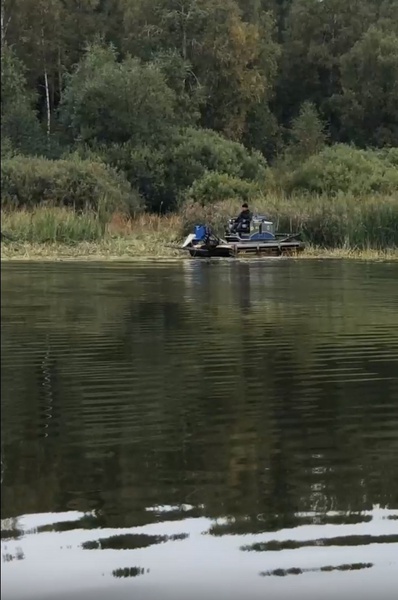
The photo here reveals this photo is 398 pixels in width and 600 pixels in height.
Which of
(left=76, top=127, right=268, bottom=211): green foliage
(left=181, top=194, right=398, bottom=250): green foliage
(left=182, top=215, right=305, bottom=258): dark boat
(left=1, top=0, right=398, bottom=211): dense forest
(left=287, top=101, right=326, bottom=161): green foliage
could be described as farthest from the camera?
(left=287, top=101, right=326, bottom=161): green foliage

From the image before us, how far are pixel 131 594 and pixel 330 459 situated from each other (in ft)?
8.07

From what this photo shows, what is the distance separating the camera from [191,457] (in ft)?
20.9

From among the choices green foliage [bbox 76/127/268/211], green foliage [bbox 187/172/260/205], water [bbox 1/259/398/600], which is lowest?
water [bbox 1/259/398/600]

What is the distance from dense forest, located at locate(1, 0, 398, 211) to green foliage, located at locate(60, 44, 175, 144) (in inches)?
2.3

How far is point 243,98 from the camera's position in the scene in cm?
5612

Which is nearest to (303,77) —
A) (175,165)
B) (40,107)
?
(40,107)

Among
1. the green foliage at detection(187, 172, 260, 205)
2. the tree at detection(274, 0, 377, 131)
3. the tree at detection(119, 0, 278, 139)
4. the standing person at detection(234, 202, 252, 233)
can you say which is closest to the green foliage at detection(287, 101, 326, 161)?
the tree at detection(119, 0, 278, 139)

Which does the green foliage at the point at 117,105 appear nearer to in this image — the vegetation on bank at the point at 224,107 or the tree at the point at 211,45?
the vegetation on bank at the point at 224,107

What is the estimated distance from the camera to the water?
14.5 feet

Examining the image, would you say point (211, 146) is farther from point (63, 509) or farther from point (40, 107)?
point (63, 509)

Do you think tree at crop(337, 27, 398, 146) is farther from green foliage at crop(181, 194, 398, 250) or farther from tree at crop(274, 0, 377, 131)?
green foliage at crop(181, 194, 398, 250)

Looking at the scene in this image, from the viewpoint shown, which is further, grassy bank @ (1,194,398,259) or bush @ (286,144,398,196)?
bush @ (286,144,398,196)

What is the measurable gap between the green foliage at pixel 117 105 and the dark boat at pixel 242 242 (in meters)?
17.3

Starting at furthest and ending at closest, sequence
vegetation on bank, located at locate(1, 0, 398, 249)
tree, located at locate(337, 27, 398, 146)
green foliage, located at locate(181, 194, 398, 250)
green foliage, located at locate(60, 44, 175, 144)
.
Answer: tree, located at locate(337, 27, 398, 146), green foliage, located at locate(60, 44, 175, 144), vegetation on bank, located at locate(1, 0, 398, 249), green foliage, located at locate(181, 194, 398, 250)
